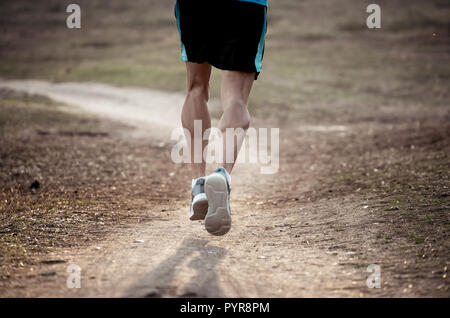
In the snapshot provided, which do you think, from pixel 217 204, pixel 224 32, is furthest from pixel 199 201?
pixel 224 32

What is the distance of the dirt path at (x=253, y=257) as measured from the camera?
89.9 inches

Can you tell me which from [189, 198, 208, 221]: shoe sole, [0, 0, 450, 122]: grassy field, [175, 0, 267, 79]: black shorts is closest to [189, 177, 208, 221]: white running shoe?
[189, 198, 208, 221]: shoe sole

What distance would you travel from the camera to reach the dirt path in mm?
2283

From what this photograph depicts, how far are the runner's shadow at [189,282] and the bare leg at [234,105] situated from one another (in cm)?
55

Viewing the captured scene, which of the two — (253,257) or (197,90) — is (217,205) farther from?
(197,90)

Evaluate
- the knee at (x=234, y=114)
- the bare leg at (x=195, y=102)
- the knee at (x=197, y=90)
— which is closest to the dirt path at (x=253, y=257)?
the bare leg at (x=195, y=102)

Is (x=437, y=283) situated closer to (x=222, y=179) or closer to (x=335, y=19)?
(x=222, y=179)

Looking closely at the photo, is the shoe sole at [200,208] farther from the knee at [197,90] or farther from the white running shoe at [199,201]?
the knee at [197,90]

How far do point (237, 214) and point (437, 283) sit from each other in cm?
208

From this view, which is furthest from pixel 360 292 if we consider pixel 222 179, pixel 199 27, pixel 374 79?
pixel 374 79

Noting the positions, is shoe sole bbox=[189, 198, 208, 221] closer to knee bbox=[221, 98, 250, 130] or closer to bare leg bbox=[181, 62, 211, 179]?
bare leg bbox=[181, 62, 211, 179]

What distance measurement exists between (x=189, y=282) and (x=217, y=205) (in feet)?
1.74

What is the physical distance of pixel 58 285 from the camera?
7.55ft

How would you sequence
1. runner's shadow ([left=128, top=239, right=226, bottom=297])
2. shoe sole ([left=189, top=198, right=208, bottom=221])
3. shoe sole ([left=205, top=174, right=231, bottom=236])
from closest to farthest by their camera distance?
runner's shadow ([left=128, top=239, right=226, bottom=297])
shoe sole ([left=205, top=174, right=231, bottom=236])
shoe sole ([left=189, top=198, right=208, bottom=221])
